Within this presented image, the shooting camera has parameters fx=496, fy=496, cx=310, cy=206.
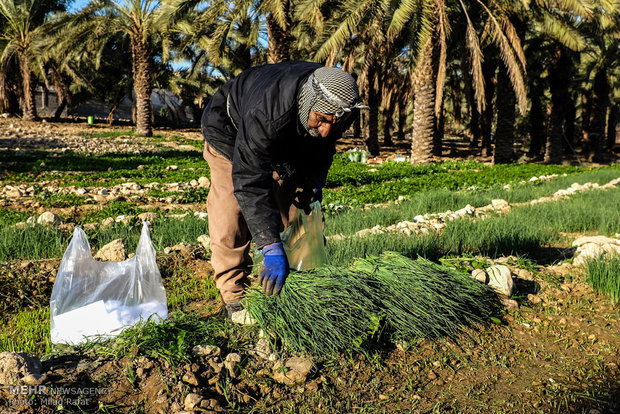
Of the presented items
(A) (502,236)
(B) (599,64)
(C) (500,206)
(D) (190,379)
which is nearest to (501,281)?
(A) (502,236)

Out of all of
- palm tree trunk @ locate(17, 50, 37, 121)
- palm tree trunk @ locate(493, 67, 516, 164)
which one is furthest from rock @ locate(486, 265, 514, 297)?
palm tree trunk @ locate(17, 50, 37, 121)

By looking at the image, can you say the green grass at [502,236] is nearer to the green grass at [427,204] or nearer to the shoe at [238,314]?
the shoe at [238,314]

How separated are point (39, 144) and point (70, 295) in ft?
46.6

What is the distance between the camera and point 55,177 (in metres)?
8.94

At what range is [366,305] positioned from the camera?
8.04ft

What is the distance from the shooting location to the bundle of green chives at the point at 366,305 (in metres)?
2.35

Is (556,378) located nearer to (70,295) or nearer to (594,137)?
(70,295)

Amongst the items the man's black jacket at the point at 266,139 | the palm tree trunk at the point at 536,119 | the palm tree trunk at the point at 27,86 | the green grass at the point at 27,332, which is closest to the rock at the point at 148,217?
the green grass at the point at 27,332

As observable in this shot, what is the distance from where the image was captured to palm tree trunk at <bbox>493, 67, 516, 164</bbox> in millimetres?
16250

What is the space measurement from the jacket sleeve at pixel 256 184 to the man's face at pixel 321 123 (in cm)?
17

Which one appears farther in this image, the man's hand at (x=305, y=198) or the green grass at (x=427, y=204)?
the green grass at (x=427, y=204)

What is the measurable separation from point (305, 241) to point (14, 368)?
1529 millimetres

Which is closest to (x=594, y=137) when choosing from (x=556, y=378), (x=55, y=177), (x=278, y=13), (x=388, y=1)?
(x=388, y=1)

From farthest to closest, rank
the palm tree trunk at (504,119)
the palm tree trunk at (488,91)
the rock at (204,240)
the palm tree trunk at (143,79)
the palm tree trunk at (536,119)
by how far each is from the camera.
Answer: the palm tree trunk at (536,119), the palm tree trunk at (488,91), the palm tree trunk at (143,79), the palm tree trunk at (504,119), the rock at (204,240)
